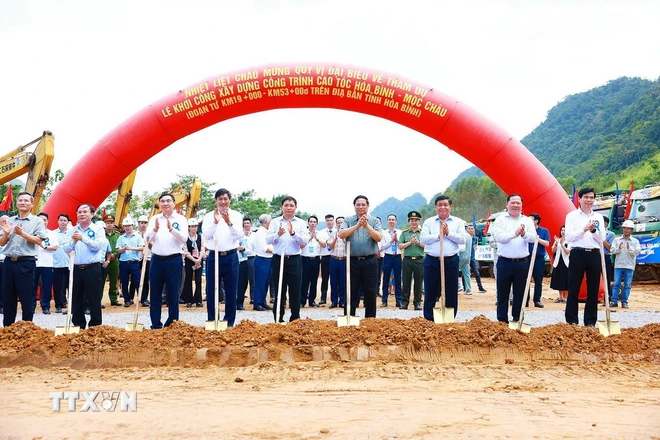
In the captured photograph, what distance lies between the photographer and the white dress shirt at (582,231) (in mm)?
5785

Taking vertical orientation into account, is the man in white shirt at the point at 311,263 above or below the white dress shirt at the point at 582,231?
below

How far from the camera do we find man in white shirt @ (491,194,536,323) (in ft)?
19.4

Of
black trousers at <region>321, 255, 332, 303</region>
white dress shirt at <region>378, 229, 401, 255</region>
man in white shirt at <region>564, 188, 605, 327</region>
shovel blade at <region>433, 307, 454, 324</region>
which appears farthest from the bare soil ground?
black trousers at <region>321, 255, 332, 303</region>

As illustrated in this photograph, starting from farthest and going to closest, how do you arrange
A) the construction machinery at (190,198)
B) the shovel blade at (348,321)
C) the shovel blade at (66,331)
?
the construction machinery at (190,198), the shovel blade at (348,321), the shovel blade at (66,331)

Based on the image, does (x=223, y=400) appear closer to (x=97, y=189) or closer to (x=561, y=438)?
(x=561, y=438)

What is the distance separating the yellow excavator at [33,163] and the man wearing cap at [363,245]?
7030mm

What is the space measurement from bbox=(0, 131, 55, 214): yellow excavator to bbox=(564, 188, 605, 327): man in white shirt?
359 inches

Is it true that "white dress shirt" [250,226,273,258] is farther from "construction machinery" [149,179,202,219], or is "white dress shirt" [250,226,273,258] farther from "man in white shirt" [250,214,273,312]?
"construction machinery" [149,179,202,219]

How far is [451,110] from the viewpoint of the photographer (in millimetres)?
9094

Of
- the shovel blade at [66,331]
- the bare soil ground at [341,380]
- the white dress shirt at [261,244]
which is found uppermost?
the white dress shirt at [261,244]

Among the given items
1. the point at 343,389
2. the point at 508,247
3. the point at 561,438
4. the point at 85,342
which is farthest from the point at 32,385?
the point at 508,247

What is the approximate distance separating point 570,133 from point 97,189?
2752 inches

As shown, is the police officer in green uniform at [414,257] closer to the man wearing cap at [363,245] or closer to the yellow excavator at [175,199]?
the man wearing cap at [363,245]

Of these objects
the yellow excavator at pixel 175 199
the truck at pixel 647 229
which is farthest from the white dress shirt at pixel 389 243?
the truck at pixel 647 229
